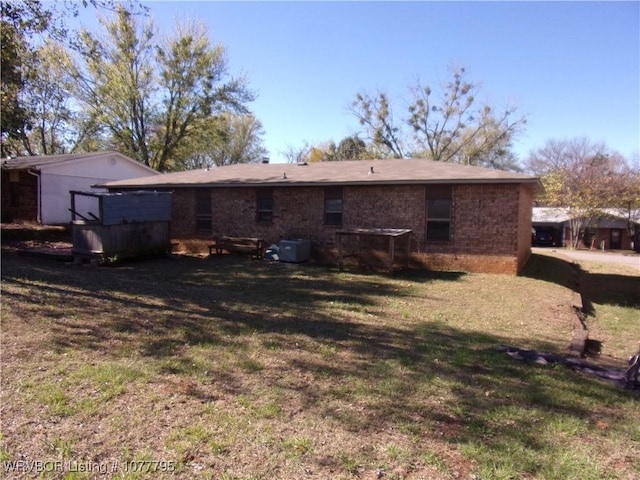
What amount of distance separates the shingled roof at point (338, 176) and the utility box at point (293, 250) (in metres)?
1.93

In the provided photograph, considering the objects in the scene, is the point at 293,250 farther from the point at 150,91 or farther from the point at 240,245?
the point at 150,91

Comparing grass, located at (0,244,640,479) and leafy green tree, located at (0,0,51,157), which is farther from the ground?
leafy green tree, located at (0,0,51,157)

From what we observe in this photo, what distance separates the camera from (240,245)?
15305 mm

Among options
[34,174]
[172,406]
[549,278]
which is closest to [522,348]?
[172,406]

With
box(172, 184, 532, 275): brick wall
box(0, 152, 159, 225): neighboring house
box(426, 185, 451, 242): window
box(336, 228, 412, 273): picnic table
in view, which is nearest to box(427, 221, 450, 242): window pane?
box(426, 185, 451, 242): window

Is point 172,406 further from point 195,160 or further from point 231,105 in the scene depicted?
point 195,160

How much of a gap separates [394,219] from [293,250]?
3.25m

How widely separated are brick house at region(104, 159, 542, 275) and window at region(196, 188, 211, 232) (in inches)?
1.4

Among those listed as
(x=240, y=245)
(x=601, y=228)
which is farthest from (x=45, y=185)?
(x=601, y=228)

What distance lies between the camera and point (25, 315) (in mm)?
6062

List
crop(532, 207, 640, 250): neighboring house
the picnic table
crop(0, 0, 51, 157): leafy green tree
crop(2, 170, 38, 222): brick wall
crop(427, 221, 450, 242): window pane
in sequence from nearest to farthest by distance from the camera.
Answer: crop(0, 0, 51, 157): leafy green tree, the picnic table, crop(427, 221, 450, 242): window pane, crop(2, 170, 38, 222): brick wall, crop(532, 207, 640, 250): neighboring house

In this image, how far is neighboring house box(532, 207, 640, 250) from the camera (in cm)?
3672

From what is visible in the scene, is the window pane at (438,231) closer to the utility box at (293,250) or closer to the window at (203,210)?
the utility box at (293,250)

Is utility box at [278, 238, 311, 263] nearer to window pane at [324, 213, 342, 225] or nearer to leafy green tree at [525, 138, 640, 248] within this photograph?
window pane at [324, 213, 342, 225]
